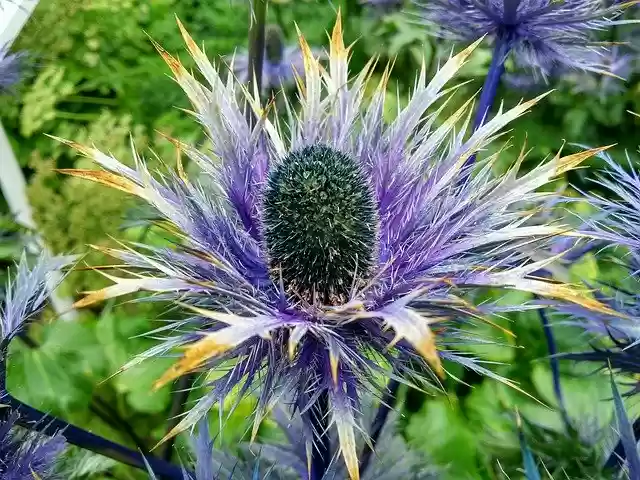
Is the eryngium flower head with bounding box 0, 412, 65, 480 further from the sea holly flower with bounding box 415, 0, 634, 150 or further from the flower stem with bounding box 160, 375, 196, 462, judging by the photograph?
the sea holly flower with bounding box 415, 0, 634, 150

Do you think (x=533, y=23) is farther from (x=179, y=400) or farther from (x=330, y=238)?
(x=179, y=400)

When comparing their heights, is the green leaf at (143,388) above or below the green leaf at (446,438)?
below

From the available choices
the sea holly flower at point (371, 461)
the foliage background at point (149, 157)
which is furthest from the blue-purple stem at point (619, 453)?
the sea holly flower at point (371, 461)

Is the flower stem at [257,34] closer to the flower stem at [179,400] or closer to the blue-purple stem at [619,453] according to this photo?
the flower stem at [179,400]

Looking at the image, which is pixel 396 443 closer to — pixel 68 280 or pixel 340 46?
pixel 340 46

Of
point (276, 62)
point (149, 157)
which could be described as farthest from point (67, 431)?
point (276, 62)

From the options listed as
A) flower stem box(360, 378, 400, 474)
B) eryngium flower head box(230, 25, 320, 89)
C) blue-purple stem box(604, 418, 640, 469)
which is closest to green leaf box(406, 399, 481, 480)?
flower stem box(360, 378, 400, 474)
